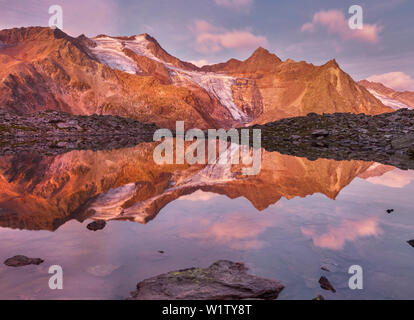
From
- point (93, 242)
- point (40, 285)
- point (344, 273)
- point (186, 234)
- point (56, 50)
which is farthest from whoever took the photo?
point (56, 50)

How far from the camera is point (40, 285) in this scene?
609 cm

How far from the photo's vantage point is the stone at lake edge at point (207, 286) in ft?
18.9

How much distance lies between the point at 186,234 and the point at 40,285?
3.88 metres

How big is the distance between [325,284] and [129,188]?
11634 millimetres

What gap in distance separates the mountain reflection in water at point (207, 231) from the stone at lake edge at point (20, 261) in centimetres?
16

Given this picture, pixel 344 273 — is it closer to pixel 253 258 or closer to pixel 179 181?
pixel 253 258

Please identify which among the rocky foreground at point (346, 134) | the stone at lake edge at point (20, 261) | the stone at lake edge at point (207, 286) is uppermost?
the rocky foreground at point (346, 134)

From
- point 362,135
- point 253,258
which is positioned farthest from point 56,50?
point 253,258

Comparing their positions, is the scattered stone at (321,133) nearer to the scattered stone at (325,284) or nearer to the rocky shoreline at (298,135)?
the rocky shoreline at (298,135)

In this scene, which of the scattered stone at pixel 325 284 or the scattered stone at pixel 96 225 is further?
the scattered stone at pixel 96 225

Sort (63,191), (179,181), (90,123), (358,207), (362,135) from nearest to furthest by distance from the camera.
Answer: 1. (358,207)
2. (63,191)
3. (179,181)
4. (362,135)
5. (90,123)

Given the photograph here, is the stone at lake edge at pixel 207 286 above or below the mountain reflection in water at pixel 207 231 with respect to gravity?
below

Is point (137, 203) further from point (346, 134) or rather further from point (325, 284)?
point (346, 134)

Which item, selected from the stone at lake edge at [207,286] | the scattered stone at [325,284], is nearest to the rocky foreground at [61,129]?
the stone at lake edge at [207,286]
